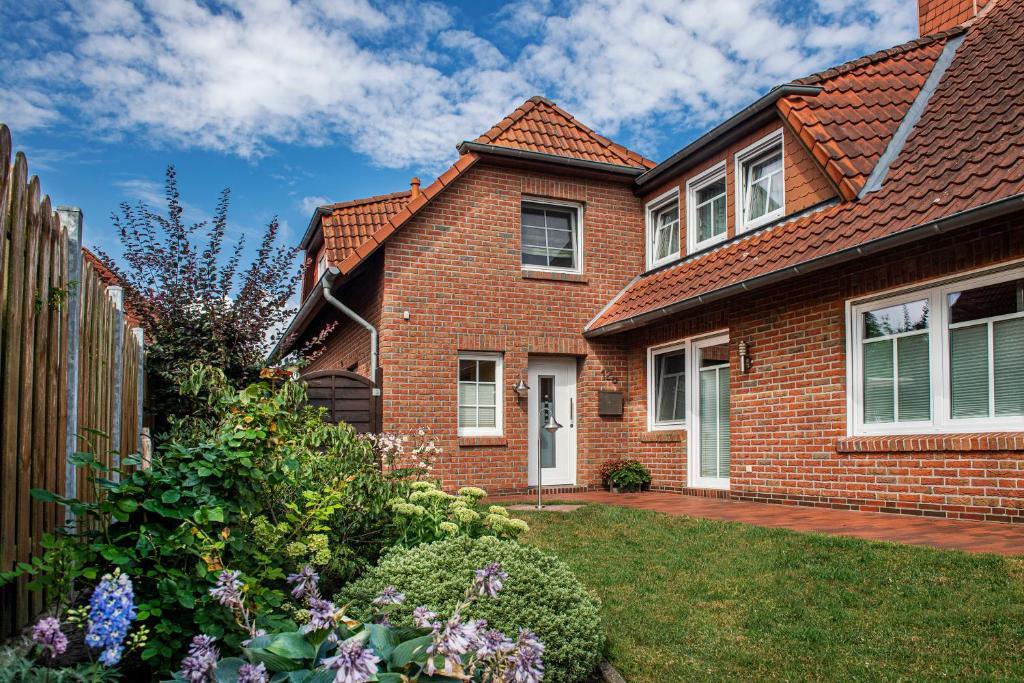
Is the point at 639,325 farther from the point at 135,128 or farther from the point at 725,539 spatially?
the point at 135,128

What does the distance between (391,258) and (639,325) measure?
155 inches

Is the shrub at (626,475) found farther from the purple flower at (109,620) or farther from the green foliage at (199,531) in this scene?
the purple flower at (109,620)

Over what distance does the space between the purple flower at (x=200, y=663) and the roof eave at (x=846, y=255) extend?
23.0 feet

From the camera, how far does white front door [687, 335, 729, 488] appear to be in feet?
36.3

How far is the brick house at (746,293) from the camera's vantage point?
25.1ft

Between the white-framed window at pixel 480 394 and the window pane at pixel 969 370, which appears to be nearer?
the window pane at pixel 969 370

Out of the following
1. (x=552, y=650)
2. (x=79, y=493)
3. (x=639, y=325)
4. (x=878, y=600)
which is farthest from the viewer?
(x=639, y=325)

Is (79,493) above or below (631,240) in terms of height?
below

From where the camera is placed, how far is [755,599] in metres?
4.89

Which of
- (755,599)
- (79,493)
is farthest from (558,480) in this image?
(79,493)

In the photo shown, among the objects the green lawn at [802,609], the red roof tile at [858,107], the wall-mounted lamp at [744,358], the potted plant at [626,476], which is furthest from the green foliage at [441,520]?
the potted plant at [626,476]

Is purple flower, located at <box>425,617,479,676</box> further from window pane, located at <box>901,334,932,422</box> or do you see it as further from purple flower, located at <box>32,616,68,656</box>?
window pane, located at <box>901,334,932,422</box>

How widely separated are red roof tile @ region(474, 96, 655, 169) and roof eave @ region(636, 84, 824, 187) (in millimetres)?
589

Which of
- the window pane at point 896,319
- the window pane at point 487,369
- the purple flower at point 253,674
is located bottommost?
the purple flower at point 253,674
